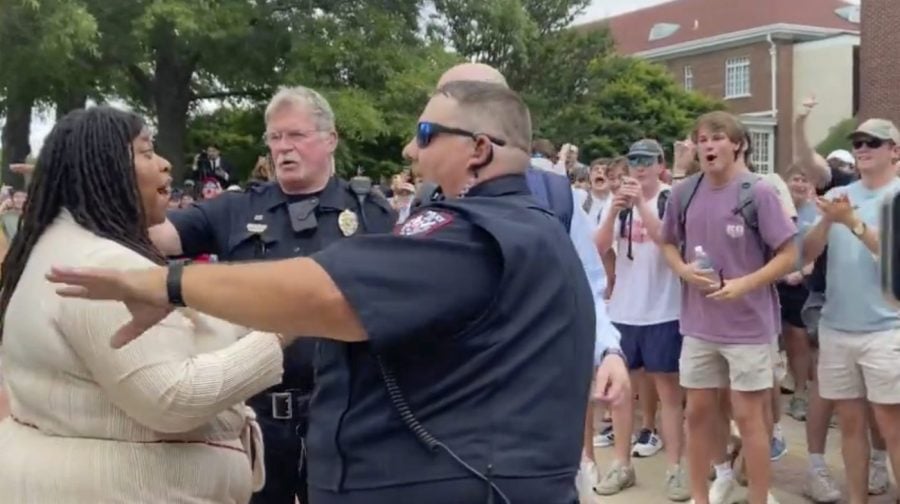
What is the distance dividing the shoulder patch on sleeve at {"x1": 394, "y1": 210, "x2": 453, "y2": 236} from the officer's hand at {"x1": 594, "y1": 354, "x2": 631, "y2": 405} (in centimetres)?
80

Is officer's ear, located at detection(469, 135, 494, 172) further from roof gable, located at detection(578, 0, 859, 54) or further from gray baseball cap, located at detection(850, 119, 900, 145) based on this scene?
roof gable, located at detection(578, 0, 859, 54)

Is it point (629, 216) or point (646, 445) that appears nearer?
point (629, 216)

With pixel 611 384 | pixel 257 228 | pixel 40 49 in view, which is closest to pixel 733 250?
pixel 257 228

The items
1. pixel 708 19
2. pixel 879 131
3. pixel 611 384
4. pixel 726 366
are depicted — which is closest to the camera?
pixel 611 384

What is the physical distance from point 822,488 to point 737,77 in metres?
47.3

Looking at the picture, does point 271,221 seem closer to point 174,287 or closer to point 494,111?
point 494,111

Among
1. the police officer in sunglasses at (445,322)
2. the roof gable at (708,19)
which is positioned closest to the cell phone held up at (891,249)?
the police officer in sunglasses at (445,322)

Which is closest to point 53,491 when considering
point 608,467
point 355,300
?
point 355,300

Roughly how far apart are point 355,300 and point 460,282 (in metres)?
0.22

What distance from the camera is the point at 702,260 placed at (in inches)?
223

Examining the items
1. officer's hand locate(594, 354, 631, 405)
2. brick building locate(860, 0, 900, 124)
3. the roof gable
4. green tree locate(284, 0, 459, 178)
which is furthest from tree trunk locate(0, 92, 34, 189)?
the roof gable

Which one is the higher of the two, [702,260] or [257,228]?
[257,228]

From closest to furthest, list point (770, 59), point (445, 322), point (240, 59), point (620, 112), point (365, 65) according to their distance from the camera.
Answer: point (445, 322), point (365, 65), point (240, 59), point (620, 112), point (770, 59)

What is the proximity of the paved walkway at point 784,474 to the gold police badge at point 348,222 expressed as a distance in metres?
3.04
